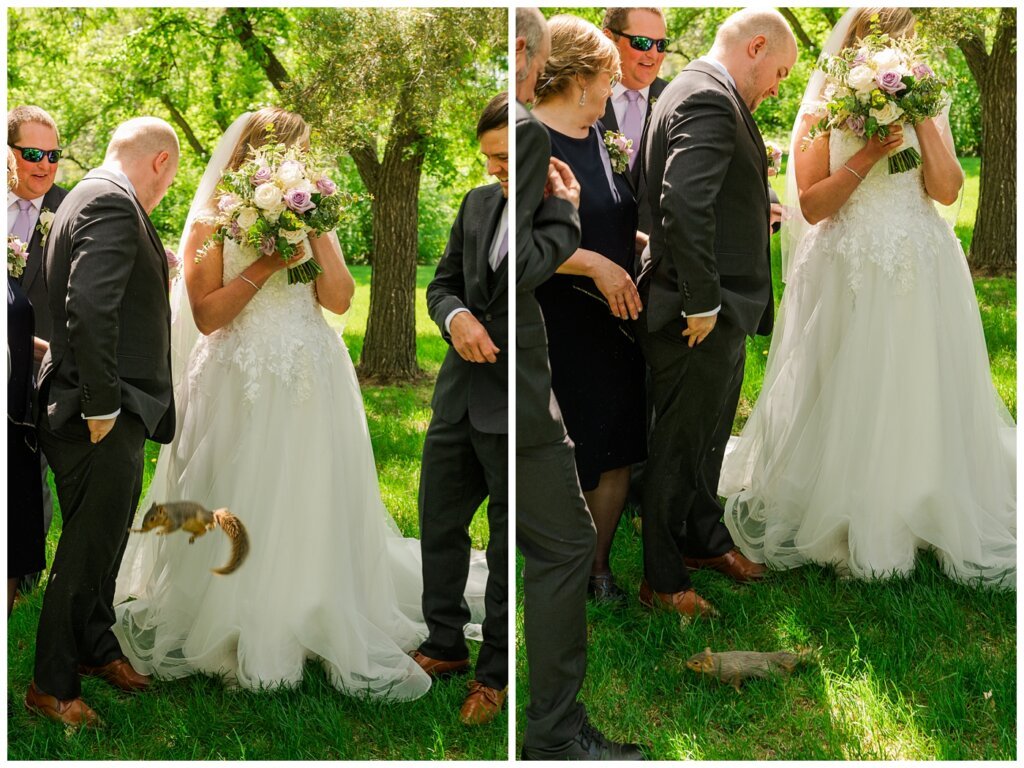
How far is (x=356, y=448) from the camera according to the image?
11.0 ft

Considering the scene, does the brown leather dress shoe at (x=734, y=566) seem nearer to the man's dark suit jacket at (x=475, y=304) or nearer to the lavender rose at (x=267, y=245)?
the man's dark suit jacket at (x=475, y=304)

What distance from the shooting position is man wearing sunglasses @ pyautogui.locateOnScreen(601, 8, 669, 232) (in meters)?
3.70

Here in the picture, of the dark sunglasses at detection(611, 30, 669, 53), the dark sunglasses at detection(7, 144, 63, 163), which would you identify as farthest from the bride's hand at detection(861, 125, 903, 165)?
the dark sunglasses at detection(7, 144, 63, 163)

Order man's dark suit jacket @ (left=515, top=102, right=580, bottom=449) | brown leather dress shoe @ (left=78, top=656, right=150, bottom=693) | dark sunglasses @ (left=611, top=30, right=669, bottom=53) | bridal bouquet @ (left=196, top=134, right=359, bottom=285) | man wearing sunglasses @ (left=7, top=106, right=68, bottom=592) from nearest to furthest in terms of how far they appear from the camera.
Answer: man's dark suit jacket @ (left=515, top=102, right=580, bottom=449) < bridal bouquet @ (left=196, top=134, right=359, bottom=285) < brown leather dress shoe @ (left=78, top=656, right=150, bottom=693) < man wearing sunglasses @ (left=7, top=106, right=68, bottom=592) < dark sunglasses @ (left=611, top=30, right=669, bottom=53)

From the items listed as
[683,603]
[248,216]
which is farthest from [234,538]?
[683,603]

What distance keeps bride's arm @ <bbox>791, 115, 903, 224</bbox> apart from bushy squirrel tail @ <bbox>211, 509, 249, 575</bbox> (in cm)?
213

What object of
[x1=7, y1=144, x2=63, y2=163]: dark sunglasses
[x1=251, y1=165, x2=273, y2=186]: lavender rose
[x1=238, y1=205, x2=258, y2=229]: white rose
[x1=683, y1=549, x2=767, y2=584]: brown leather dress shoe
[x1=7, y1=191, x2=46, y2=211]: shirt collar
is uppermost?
[x1=7, y1=144, x2=63, y2=163]: dark sunglasses

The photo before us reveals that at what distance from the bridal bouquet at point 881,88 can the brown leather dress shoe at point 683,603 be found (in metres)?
1.56

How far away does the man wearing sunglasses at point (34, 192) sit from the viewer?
3.32 m

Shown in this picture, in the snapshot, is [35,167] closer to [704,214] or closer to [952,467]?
[704,214]

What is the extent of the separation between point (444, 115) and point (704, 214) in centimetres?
81

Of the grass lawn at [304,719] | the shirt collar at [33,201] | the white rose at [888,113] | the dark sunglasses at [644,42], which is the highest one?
the dark sunglasses at [644,42]

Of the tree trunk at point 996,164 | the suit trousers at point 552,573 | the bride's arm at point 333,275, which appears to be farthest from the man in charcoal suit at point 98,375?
the tree trunk at point 996,164

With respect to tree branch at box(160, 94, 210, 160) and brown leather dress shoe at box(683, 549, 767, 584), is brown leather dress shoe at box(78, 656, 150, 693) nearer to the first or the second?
tree branch at box(160, 94, 210, 160)
